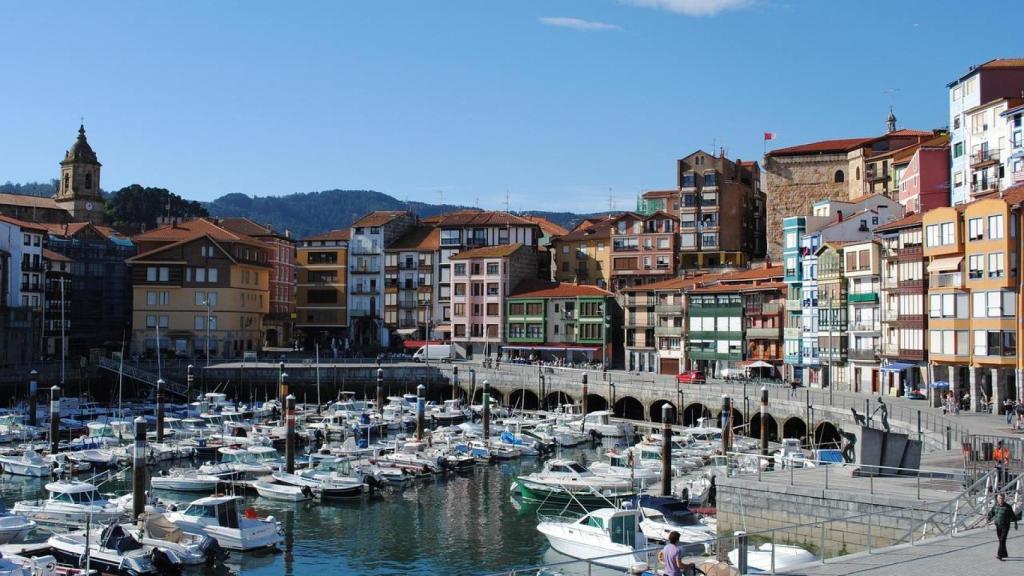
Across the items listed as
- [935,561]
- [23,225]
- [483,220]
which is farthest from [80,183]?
[935,561]

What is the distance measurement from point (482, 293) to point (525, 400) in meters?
26.2

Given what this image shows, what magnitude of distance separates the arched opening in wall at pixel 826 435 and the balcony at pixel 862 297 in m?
15.0

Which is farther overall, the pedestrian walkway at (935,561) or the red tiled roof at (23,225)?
the red tiled roof at (23,225)

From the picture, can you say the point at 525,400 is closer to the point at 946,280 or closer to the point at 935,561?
the point at 946,280

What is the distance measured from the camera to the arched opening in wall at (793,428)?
7131 centimetres

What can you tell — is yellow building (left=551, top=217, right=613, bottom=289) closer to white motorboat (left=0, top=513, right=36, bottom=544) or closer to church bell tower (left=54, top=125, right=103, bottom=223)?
church bell tower (left=54, top=125, right=103, bottom=223)

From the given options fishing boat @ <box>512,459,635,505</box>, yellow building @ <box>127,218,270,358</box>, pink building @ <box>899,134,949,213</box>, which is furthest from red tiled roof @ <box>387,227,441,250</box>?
fishing boat @ <box>512,459,635,505</box>

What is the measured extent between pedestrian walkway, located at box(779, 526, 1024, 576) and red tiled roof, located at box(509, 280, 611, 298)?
84.9 metres

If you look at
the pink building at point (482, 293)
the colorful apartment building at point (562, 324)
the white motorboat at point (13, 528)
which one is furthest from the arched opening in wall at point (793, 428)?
the pink building at point (482, 293)

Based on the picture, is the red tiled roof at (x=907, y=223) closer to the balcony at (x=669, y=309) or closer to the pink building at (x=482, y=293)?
the balcony at (x=669, y=309)

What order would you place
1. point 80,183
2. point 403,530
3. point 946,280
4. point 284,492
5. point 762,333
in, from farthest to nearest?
point 80,183 → point 762,333 → point 946,280 → point 284,492 → point 403,530

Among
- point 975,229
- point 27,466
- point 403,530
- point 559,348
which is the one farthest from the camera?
point 559,348

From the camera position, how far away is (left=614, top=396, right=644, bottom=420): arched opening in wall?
283 feet

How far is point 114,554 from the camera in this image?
37062 millimetres
